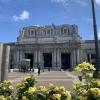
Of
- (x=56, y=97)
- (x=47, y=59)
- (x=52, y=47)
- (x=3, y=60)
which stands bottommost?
(x=56, y=97)

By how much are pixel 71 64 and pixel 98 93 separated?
135091 millimetres

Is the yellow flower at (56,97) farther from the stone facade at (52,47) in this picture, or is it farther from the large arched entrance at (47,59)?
the large arched entrance at (47,59)

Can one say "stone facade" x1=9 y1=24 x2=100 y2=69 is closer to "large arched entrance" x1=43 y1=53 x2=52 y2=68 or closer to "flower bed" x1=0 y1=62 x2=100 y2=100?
"large arched entrance" x1=43 y1=53 x2=52 y2=68

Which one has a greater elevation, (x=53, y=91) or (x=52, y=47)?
(x=52, y=47)

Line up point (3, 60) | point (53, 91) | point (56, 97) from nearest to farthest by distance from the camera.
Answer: point (56, 97), point (53, 91), point (3, 60)

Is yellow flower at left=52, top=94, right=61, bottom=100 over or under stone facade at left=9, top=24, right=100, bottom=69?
under

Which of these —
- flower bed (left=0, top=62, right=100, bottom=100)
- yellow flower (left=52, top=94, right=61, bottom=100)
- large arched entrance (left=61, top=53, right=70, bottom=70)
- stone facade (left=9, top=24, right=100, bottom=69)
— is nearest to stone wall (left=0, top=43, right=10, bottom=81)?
flower bed (left=0, top=62, right=100, bottom=100)

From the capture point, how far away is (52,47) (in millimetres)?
141000

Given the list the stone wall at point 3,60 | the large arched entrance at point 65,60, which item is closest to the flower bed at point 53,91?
the stone wall at point 3,60

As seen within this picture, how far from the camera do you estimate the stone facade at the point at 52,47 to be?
452ft

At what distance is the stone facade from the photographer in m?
138

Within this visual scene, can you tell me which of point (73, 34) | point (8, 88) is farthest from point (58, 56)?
point (8, 88)

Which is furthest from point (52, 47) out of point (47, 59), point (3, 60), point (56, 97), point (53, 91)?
point (56, 97)

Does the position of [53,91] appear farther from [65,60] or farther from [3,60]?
[65,60]
